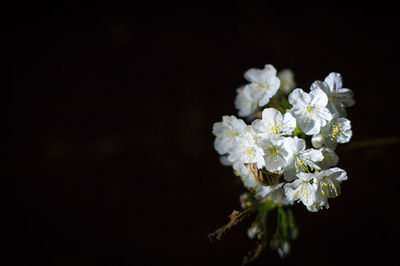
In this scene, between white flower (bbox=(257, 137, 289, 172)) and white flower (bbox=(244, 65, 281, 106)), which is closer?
white flower (bbox=(257, 137, 289, 172))

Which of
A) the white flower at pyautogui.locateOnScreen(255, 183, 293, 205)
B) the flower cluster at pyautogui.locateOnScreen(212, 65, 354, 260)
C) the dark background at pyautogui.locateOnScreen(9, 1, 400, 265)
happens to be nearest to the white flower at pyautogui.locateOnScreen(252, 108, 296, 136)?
the flower cluster at pyautogui.locateOnScreen(212, 65, 354, 260)

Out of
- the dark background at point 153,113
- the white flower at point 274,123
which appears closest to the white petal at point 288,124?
the white flower at point 274,123

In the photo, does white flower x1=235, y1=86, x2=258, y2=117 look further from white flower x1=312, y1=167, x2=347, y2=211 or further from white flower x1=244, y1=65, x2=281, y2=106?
white flower x1=312, y1=167, x2=347, y2=211

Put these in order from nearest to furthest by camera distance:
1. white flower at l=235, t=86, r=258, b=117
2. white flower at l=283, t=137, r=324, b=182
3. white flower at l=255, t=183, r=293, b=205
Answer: white flower at l=283, t=137, r=324, b=182 < white flower at l=255, t=183, r=293, b=205 < white flower at l=235, t=86, r=258, b=117

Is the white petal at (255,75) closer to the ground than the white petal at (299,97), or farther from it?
farther from it

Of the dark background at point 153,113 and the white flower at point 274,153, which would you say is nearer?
the white flower at point 274,153

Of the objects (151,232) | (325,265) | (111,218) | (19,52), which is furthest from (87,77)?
(325,265)

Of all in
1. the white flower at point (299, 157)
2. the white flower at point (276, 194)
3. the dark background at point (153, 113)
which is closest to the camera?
the white flower at point (299, 157)

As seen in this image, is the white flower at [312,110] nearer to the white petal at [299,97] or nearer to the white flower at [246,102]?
the white petal at [299,97]

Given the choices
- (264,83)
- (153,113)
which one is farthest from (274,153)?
(153,113)
